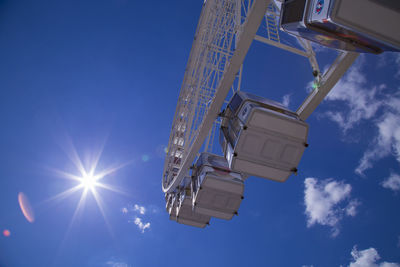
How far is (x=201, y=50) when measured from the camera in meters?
11.4

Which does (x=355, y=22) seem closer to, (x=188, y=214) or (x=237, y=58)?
(x=237, y=58)

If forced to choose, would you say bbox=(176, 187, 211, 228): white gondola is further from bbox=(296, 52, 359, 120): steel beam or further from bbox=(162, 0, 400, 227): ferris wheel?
bbox=(296, 52, 359, 120): steel beam

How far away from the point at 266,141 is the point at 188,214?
24.4 ft

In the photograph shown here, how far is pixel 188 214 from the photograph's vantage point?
35.8ft

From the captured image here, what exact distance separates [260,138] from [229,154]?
0.88 meters

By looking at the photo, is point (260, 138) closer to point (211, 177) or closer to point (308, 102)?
point (308, 102)

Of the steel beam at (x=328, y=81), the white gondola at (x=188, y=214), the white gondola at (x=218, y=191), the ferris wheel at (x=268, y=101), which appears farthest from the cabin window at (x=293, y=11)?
the white gondola at (x=188, y=214)

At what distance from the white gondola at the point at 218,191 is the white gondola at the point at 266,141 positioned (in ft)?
8.27

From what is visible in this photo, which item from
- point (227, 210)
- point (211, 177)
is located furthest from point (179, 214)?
point (211, 177)

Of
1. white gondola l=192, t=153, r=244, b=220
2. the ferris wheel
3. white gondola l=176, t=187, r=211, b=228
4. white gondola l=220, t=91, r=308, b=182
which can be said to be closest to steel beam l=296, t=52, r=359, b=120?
the ferris wheel

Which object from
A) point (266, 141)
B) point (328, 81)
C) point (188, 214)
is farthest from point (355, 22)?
point (188, 214)

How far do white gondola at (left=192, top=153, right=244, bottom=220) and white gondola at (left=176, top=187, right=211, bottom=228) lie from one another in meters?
2.36

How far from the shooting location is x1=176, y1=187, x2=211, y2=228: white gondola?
10.6 metres

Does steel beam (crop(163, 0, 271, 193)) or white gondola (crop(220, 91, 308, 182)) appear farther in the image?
Result: white gondola (crop(220, 91, 308, 182))
